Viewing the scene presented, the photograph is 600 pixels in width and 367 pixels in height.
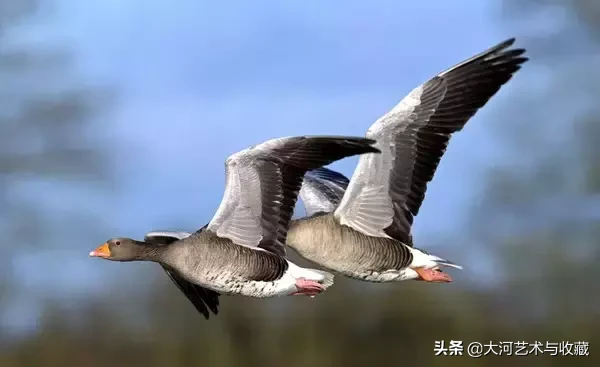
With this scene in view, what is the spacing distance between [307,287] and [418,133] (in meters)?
1.02

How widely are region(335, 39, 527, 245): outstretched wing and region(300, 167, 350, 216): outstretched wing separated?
0.37 metres

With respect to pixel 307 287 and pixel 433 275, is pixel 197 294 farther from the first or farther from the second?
pixel 433 275

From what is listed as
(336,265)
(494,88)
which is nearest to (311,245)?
(336,265)

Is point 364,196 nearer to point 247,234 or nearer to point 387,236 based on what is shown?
point 387,236

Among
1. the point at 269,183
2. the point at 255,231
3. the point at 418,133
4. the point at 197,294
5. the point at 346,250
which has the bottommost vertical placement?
the point at 197,294

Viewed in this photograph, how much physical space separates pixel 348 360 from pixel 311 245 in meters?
3.89

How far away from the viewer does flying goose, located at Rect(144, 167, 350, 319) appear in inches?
207

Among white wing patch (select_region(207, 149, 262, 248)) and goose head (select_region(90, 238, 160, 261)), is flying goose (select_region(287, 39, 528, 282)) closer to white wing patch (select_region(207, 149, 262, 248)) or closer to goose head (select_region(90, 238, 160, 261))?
white wing patch (select_region(207, 149, 262, 248))

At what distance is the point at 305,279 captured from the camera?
198 inches

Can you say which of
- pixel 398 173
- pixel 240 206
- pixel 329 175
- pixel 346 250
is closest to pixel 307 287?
pixel 346 250

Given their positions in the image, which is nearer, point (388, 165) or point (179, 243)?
point (179, 243)

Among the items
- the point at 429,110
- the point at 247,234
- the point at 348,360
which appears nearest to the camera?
the point at 247,234

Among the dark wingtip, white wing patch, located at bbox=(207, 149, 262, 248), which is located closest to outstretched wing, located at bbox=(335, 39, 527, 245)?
white wing patch, located at bbox=(207, 149, 262, 248)

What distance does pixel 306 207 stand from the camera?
587 centimetres
